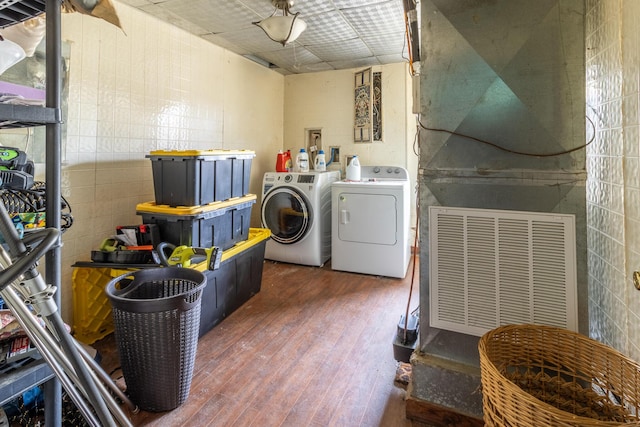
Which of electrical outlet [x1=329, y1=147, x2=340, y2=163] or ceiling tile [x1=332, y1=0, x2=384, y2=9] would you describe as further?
electrical outlet [x1=329, y1=147, x2=340, y2=163]

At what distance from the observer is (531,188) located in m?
1.30

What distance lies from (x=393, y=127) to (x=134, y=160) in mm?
2716

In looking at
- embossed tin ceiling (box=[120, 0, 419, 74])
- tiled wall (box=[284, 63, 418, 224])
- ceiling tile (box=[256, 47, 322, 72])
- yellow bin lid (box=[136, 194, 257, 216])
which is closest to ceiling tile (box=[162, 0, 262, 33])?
embossed tin ceiling (box=[120, 0, 419, 74])

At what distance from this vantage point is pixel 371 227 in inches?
127

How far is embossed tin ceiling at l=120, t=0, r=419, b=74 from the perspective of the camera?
2.47 meters

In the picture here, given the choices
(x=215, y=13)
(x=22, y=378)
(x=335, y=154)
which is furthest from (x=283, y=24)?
(x=22, y=378)

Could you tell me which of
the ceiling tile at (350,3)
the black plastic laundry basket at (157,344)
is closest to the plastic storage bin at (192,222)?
the black plastic laundry basket at (157,344)

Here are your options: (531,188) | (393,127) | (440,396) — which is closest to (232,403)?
(440,396)

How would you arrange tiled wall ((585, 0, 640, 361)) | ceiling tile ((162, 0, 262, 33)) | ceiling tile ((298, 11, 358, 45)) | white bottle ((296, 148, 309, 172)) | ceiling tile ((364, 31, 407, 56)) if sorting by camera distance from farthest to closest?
1. white bottle ((296, 148, 309, 172))
2. ceiling tile ((364, 31, 407, 56))
3. ceiling tile ((298, 11, 358, 45))
4. ceiling tile ((162, 0, 262, 33))
5. tiled wall ((585, 0, 640, 361))

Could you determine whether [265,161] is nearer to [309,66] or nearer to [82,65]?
[309,66]

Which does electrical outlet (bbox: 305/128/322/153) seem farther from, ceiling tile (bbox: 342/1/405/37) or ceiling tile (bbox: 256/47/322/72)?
ceiling tile (bbox: 342/1/405/37)

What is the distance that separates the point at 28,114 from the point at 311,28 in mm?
2585

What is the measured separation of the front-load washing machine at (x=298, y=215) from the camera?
3.40 metres

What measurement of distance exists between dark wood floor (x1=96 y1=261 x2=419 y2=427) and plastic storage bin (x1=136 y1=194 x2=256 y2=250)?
2.00 ft
